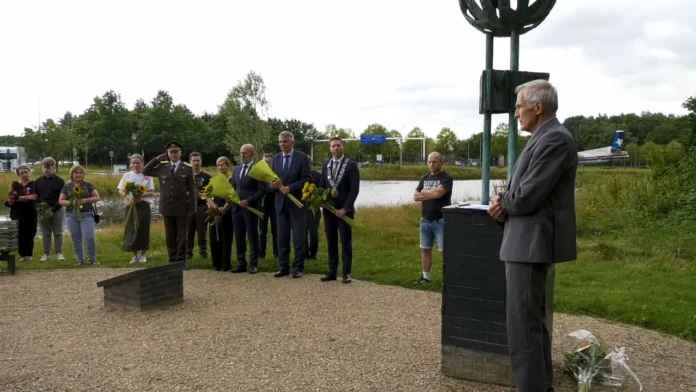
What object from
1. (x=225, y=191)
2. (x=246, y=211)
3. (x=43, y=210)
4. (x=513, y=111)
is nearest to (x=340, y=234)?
(x=246, y=211)

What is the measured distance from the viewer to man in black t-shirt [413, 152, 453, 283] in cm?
749

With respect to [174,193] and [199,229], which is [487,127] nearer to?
[174,193]

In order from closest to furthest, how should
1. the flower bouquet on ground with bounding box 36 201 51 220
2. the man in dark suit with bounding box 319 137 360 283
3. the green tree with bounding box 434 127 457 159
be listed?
the man in dark suit with bounding box 319 137 360 283 → the flower bouquet on ground with bounding box 36 201 51 220 → the green tree with bounding box 434 127 457 159

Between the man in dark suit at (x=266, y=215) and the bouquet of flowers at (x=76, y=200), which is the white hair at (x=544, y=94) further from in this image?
the bouquet of flowers at (x=76, y=200)

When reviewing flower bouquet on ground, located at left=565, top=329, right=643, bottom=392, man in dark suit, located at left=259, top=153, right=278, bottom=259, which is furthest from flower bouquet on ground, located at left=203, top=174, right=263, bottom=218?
flower bouquet on ground, located at left=565, top=329, right=643, bottom=392

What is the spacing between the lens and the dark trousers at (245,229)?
878cm

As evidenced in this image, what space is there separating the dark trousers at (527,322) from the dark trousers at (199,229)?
742cm

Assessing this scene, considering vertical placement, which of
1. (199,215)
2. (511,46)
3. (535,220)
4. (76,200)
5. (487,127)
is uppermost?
(511,46)

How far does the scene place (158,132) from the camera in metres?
61.2

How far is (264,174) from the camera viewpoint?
816 centimetres

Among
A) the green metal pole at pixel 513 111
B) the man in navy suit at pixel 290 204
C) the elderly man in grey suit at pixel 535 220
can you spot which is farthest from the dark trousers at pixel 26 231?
the elderly man in grey suit at pixel 535 220

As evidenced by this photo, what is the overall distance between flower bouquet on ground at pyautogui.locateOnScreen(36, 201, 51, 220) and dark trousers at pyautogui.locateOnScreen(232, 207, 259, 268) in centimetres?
375

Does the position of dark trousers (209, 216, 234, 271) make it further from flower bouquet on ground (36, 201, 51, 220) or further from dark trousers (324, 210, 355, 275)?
flower bouquet on ground (36, 201, 51, 220)

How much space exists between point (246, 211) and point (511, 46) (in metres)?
5.30
